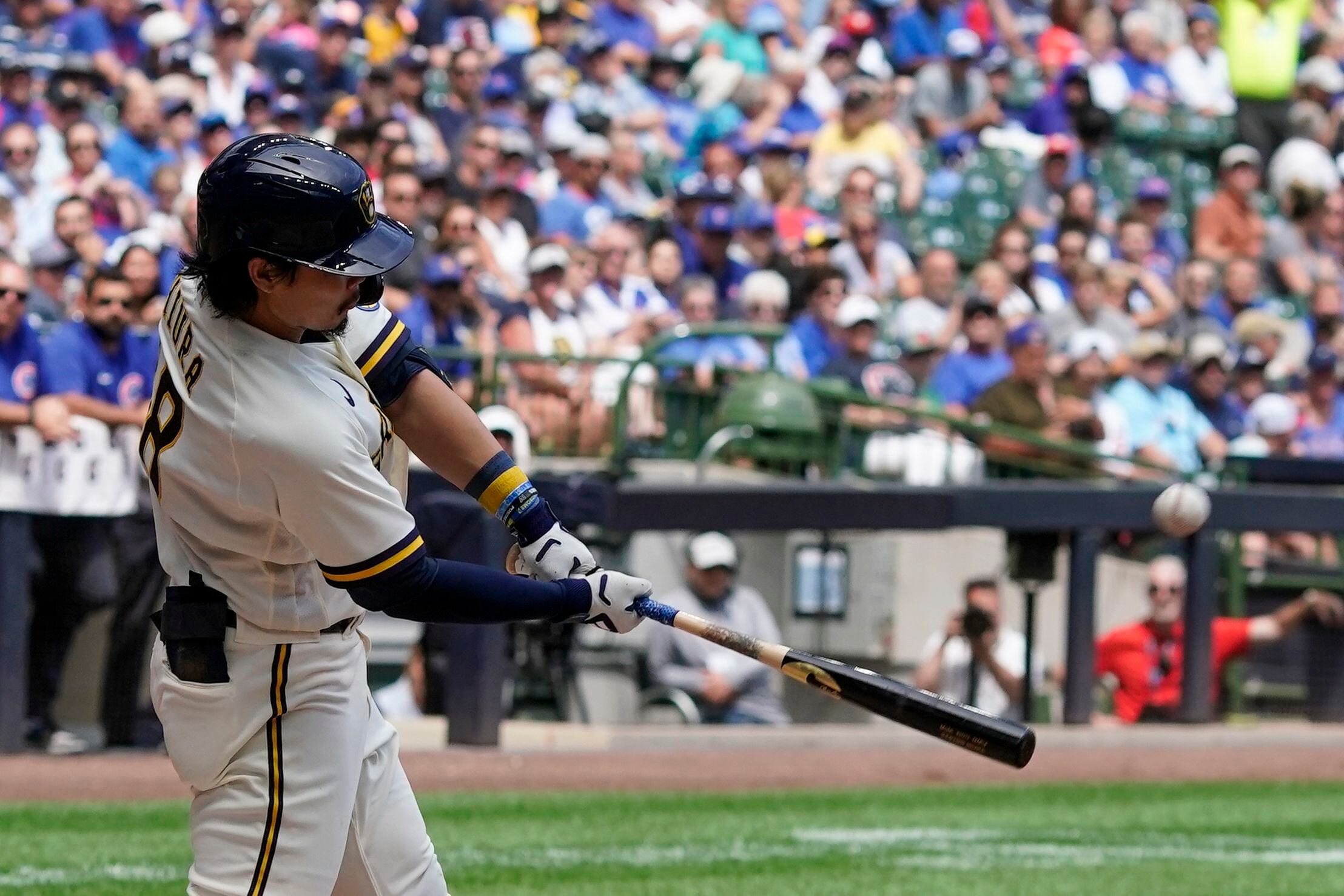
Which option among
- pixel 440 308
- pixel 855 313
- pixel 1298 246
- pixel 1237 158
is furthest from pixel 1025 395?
pixel 1298 246

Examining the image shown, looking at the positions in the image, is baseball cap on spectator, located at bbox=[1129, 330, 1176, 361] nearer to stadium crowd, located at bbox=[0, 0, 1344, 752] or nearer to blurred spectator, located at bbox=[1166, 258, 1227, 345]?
stadium crowd, located at bbox=[0, 0, 1344, 752]

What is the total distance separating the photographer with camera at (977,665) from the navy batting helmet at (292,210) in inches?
254

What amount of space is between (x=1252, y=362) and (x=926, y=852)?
253 inches

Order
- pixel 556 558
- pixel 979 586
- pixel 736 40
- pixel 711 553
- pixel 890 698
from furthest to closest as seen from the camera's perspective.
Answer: pixel 736 40
pixel 979 586
pixel 711 553
pixel 890 698
pixel 556 558

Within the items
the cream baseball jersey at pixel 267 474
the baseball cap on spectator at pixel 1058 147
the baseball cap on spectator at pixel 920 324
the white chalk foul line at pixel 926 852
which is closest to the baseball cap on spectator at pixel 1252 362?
the baseball cap on spectator at pixel 920 324

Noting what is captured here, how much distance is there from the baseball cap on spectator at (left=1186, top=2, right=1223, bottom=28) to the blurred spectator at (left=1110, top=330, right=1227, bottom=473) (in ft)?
18.9

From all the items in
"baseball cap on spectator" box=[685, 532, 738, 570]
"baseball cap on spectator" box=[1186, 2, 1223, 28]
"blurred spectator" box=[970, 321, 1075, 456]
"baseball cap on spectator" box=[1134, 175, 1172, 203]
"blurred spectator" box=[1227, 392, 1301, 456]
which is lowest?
"baseball cap on spectator" box=[685, 532, 738, 570]

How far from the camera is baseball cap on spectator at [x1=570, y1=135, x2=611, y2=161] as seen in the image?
467 inches

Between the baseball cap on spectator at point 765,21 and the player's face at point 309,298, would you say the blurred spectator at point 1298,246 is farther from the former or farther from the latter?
the player's face at point 309,298

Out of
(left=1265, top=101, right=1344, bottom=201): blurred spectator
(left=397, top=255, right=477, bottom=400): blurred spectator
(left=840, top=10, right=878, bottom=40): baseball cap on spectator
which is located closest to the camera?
(left=397, top=255, right=477, bottom=400): blurred spectator

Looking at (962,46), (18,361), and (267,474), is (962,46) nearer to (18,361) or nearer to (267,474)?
(18,361)

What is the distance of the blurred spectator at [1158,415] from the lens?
11.4 metres

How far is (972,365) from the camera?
1114 cm

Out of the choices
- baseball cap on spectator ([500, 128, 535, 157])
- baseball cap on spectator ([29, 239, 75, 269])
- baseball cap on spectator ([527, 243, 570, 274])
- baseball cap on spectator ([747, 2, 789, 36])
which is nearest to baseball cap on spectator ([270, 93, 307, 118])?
baseball cap on spectator ([500, 128, 535, 157])
